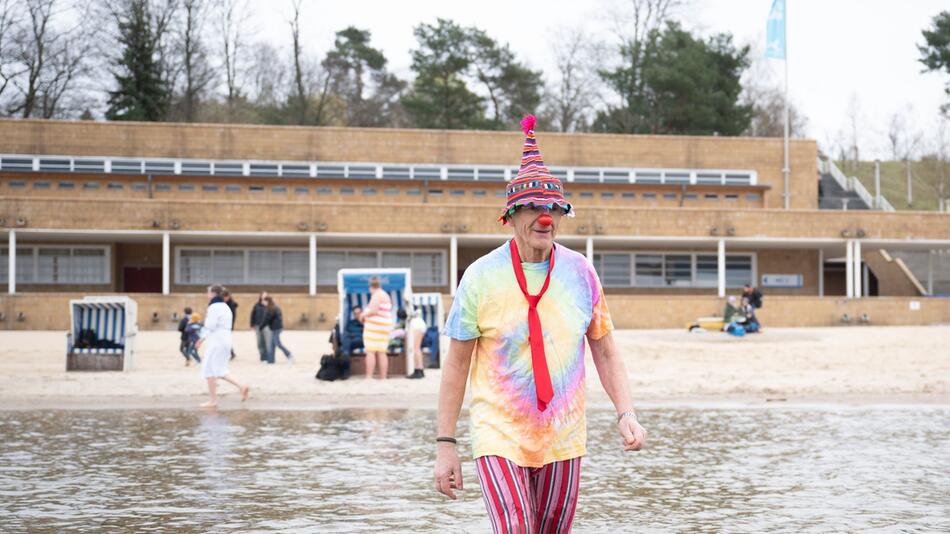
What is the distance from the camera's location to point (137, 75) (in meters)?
64.9

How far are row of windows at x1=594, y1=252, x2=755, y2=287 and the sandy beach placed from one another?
16.1 meters

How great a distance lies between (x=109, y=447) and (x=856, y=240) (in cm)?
3775

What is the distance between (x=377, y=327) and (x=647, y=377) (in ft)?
17.5

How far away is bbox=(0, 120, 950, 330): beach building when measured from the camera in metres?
41.1

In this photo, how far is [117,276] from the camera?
45.4 metres

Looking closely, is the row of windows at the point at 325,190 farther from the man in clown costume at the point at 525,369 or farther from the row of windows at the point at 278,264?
the man in clown costume at the point at 525,369

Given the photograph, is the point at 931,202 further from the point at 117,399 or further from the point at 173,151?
the point at 117,399

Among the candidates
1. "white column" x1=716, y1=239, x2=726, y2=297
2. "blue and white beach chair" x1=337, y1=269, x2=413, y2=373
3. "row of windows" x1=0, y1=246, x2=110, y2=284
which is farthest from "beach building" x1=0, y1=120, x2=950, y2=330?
"blue and white beach chair" x1=337, y1=269, x2=413, y2=373

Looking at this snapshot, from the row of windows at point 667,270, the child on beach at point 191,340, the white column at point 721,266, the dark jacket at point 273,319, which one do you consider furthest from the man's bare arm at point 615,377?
the row of windows at point 667,270

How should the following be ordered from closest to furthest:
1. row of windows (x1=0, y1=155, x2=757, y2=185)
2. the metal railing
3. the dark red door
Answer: the dark red door → row of windows (x1=0, y1=155, x2=757, y2=185) → the metal railing

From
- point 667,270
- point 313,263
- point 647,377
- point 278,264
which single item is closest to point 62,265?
point 278,264

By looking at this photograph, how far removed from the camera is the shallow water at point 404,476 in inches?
309

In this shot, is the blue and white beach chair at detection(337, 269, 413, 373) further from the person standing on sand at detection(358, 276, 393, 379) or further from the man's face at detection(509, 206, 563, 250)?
the man's face at detection(509, 206, 563, 250)

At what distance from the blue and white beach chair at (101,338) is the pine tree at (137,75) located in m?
43.8
